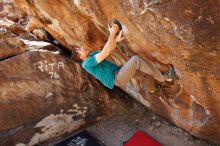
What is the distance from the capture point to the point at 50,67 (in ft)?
25.4

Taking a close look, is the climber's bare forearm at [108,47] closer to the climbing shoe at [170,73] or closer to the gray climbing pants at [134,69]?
the gray climbing pants at [134,69]

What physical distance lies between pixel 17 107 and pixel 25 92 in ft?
1.14

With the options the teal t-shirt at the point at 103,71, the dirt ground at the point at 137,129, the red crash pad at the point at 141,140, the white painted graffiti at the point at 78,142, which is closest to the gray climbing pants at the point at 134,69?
the teal t-shirt at the point at 103,71

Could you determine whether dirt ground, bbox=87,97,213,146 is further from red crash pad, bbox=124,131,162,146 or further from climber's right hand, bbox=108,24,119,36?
climber's right hand, bbox=108,24,119,36

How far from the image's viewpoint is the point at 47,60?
7.73 meters

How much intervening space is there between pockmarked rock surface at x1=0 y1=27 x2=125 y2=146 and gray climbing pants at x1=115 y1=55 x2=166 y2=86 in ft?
6.39

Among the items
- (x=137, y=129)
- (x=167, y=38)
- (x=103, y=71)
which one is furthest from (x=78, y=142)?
(x=167, y=38)

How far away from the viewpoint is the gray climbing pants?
6.09m

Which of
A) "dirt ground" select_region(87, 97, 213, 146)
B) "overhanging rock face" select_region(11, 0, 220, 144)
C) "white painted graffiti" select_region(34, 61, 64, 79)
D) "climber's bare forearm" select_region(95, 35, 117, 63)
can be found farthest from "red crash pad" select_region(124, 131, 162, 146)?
"climber's bare forearm" select_region(95, 35, 117, 63)

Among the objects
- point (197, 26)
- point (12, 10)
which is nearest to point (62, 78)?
point (197, 26)

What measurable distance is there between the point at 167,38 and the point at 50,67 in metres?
3.25

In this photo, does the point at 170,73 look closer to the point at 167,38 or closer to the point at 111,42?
the point at 167,38

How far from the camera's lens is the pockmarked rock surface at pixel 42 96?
24.0 feet

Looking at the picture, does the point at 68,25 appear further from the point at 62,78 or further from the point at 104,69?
the point at 104,69
